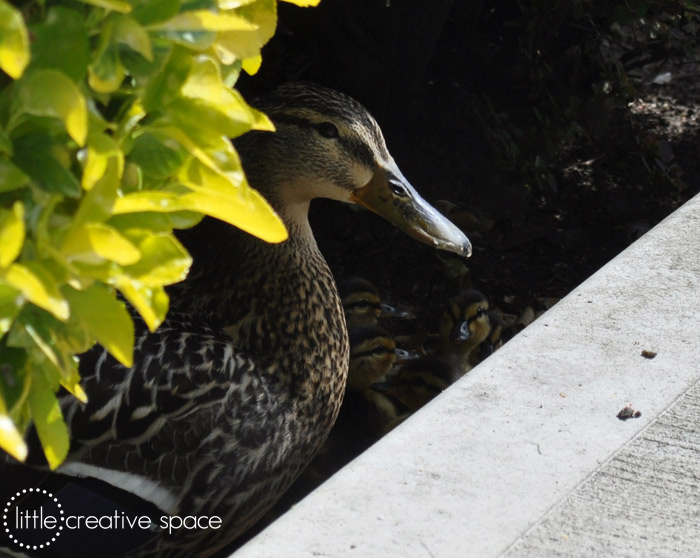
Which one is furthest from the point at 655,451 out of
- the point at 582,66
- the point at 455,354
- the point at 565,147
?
the point at 565,147

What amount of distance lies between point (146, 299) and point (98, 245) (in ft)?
0.53

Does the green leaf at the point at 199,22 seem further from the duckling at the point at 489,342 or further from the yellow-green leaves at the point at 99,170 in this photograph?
the duckling at the point at 489,342

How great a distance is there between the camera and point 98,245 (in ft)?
3.24

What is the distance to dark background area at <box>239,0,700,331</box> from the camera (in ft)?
13.4

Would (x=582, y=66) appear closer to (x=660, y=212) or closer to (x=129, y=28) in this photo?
(x=660, y=212)

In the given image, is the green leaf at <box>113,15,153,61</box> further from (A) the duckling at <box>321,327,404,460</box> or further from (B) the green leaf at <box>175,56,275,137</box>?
(A) the duckling at <box>321,327,404,460</box>

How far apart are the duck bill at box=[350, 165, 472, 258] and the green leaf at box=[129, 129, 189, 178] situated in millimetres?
1755

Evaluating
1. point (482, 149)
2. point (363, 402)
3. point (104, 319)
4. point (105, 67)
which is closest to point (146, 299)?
point (104, 319)

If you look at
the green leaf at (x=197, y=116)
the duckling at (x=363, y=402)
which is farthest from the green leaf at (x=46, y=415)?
the duckling at (x=363, y=402)

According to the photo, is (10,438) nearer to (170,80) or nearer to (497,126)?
(170,80)

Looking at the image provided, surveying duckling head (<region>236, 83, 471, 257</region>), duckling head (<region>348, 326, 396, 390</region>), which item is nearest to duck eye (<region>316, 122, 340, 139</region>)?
duckling head (<region>236, 83, 471, 257</region>)

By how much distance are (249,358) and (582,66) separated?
231 centimetres

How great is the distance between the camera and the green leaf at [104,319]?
3.60 ft

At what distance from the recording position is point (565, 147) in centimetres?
500
